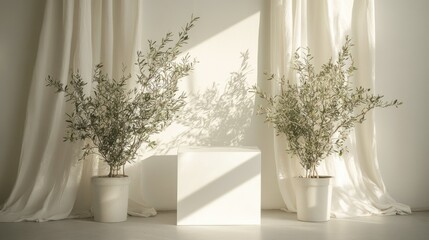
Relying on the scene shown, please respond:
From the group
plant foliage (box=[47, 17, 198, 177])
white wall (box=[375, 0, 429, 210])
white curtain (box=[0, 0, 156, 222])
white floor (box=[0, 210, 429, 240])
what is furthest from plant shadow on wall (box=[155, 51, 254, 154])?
white wall (box=[375, 0, 429, 210])

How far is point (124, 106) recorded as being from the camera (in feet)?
12.9

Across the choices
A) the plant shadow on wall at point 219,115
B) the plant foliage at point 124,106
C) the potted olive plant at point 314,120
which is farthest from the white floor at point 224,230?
the plant shadow on wall at point 219,115

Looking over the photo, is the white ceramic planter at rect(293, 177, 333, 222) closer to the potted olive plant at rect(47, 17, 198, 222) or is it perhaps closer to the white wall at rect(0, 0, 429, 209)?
the white wall at rect(0, 0, 429, 209)

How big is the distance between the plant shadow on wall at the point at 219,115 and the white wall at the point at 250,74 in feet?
0.13

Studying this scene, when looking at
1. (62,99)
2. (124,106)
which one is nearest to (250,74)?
(124,106)

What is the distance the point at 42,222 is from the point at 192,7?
230cm

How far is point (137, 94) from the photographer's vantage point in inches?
A: 153

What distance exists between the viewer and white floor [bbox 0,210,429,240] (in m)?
3.18

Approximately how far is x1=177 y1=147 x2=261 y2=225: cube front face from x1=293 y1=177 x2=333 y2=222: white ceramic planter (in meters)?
0.46

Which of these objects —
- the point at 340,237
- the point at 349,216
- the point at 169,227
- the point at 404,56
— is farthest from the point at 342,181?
the point at 169,227

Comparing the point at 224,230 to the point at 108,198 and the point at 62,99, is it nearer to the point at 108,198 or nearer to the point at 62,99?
the point at 108,198

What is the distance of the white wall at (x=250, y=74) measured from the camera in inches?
161

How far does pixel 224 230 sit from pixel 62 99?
1783mm

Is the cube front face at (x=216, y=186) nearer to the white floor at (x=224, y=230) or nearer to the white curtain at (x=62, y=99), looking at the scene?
the white floor at (x=224, y=230)
